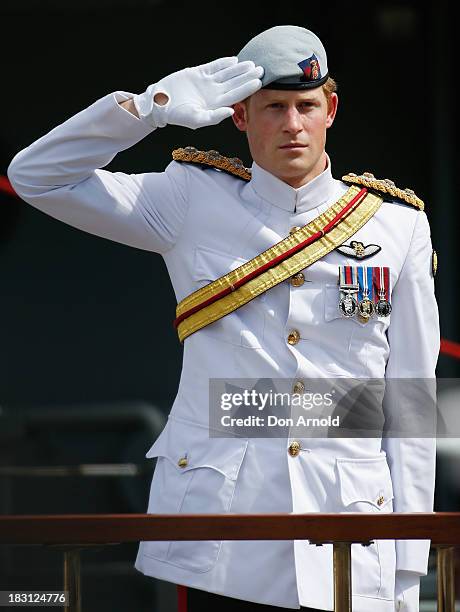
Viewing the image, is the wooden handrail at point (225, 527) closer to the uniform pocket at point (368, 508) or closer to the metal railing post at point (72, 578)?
the metal railing post at point (72, 578)

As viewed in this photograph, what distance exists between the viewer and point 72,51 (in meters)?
4.60

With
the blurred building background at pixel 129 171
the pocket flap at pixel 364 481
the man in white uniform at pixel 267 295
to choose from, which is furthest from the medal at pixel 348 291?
the blurred building background at pixel 129 171

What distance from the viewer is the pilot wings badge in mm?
2730

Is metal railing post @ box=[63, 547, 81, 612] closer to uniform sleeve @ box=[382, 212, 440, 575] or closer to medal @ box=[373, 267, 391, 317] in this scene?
uniform sleeve @ box=[382, 212, 440, 575]

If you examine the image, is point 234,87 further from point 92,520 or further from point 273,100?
point 92,520

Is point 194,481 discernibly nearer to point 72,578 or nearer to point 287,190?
point 72,578

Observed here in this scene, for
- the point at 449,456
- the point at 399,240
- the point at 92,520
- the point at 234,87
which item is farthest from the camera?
the point at 449,456

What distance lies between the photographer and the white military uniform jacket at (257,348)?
2602 millimetres

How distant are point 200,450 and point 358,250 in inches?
16.6

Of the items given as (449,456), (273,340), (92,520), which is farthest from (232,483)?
(449,456)

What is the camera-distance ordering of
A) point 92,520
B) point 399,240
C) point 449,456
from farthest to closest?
point 449,456 < point 399,240 < point 92,520

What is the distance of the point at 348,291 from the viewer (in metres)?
2.69

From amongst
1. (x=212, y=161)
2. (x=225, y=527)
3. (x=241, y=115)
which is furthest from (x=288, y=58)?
(x=225, y=527)

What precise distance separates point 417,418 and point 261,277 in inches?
13.4
